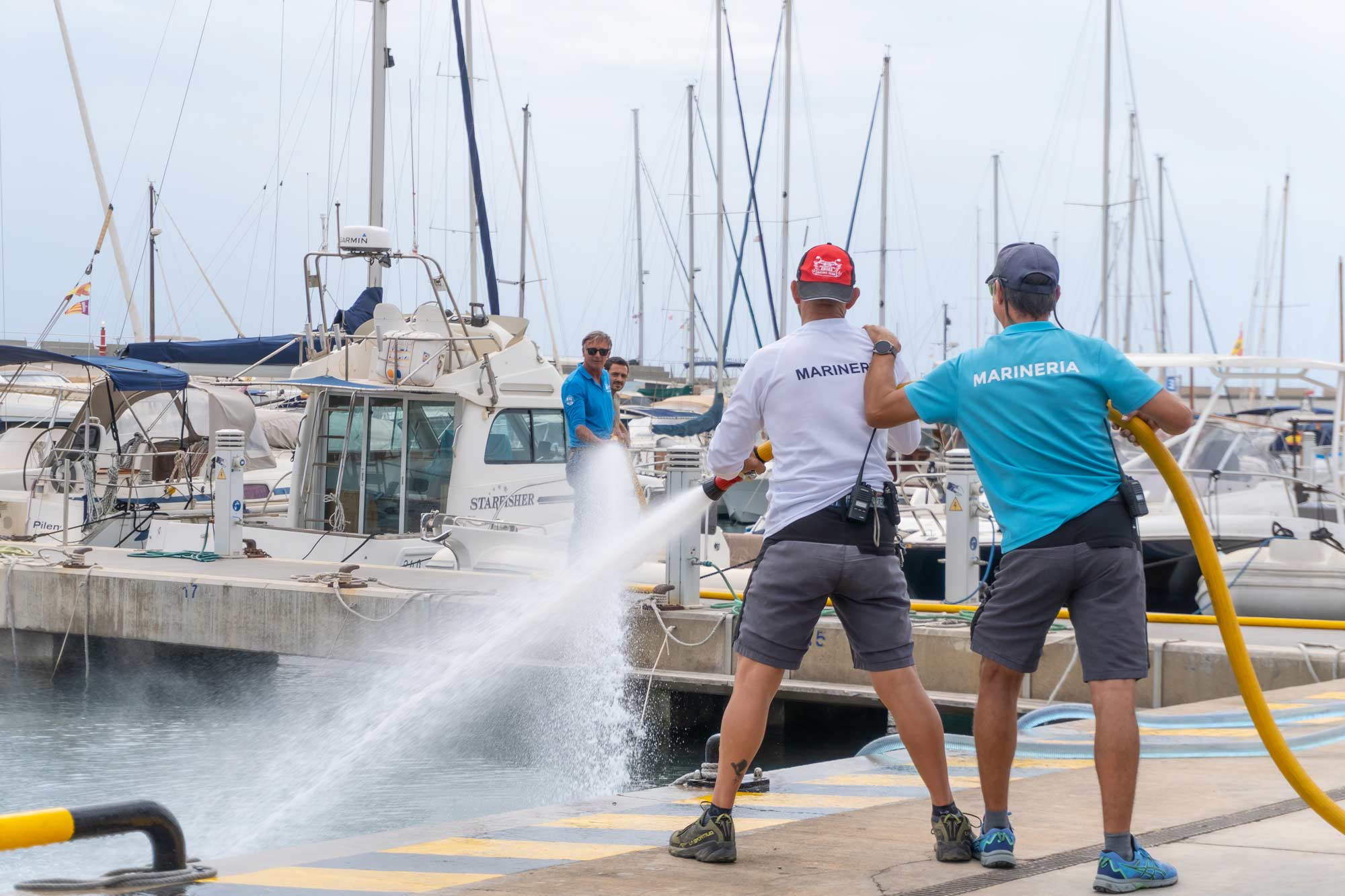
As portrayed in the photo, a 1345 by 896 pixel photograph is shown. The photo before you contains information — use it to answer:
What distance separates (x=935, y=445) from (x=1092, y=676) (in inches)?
1092

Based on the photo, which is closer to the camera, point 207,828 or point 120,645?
point 207,828

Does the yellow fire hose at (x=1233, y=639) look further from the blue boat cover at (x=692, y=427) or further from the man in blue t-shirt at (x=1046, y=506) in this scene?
the blue boat cover at (x=692, y=427)

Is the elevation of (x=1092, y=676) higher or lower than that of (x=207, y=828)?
higher

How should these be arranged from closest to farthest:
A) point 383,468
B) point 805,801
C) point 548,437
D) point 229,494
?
point 805,801 → point 229,494 → point 383,468 → point 548,437

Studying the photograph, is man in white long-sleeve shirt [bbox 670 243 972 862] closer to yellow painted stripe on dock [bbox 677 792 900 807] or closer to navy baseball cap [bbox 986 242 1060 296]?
navy baseball cap [bbox 986 242 1060 296]

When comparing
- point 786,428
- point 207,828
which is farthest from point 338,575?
point 786,428

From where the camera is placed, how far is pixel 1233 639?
13.4ft

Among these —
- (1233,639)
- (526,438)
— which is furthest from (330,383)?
(1233,639)

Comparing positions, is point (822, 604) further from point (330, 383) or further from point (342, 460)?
point (342, 460)

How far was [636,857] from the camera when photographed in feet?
13.9

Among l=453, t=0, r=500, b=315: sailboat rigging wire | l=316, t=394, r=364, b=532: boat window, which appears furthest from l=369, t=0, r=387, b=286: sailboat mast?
l=316, t=394, r=364, b=532: boat window

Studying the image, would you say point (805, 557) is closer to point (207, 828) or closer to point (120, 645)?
point (207, 828)

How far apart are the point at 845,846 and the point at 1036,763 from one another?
2.01m

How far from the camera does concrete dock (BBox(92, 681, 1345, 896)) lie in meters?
3.84
